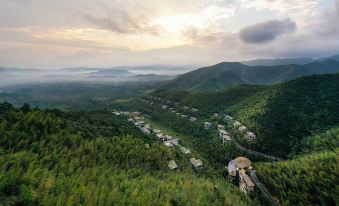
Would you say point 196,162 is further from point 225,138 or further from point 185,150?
point 225,138

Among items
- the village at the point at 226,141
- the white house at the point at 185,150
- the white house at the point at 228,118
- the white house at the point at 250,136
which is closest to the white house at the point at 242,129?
the village at the point at 226,141

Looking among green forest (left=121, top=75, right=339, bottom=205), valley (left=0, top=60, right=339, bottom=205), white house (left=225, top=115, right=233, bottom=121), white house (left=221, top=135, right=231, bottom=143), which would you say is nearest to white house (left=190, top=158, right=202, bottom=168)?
valley (left=0, top=60, right=339, bottom=205)

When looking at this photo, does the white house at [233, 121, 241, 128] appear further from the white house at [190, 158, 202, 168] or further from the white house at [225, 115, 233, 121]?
the white house at [190, 158, 202, 168]

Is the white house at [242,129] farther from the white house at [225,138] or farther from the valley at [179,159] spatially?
the white house at [225,138]

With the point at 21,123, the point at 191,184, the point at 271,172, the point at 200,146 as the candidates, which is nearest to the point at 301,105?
the point at 200,146

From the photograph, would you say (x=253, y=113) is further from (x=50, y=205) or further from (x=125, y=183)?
(x=50, y=205)
